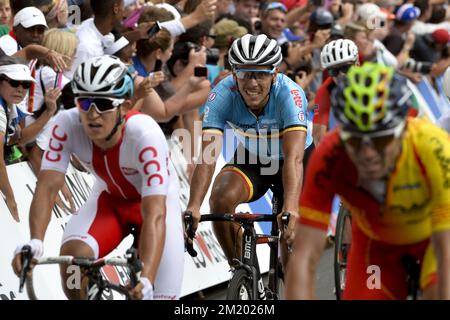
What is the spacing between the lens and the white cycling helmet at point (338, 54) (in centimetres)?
1062

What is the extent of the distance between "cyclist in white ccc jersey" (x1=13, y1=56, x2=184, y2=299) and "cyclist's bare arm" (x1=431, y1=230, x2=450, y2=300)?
5.07 feet

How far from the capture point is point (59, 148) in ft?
20.8

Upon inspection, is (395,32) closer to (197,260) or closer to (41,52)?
(197,260)

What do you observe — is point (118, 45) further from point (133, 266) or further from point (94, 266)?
point (133, 266)

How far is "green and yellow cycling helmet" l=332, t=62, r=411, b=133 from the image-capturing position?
4777 millimetres

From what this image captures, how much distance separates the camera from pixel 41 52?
903 cm

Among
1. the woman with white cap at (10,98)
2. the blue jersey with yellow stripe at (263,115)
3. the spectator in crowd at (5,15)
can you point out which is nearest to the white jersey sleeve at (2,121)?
the woman with white cap at (10,98)

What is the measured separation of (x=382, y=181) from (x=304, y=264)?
1.74 feet

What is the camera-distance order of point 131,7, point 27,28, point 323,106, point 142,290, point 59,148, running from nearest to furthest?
1. point 142,290
2. point 59,148
3. point 27,28
4. point 323,106
5. point 131,7

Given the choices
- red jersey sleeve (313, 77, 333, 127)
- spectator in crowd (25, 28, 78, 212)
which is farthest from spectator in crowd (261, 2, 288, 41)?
spectator in crowd (25, 28, 78, 212)

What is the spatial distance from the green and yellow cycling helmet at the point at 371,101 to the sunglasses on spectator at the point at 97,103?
5.14 feet

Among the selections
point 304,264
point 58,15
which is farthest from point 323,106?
point 304,264

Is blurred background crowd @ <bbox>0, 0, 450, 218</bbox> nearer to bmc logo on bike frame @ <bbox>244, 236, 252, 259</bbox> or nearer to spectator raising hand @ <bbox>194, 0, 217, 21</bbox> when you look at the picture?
spectator raising hand @ <bbox>194, 0, 217, 21</bbox>
